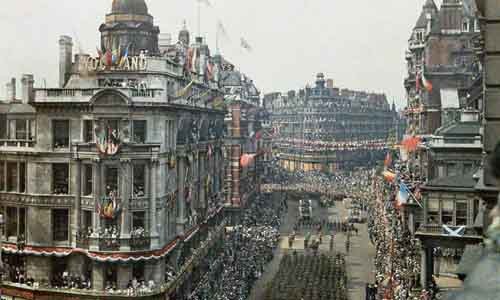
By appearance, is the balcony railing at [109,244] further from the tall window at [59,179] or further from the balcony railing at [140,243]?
the tall window at [59,179]

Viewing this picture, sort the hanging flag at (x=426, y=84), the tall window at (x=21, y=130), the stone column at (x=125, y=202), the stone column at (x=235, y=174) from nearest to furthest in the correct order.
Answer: the stone column at (x=125, y=202)
the tall window at (x=21, y=130)
the hanging flag at (x=426, y=84)
the stone column at (x=235, y=174)

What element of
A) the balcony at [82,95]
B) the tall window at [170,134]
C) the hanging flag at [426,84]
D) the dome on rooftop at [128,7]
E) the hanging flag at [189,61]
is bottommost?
the tall window at [170,134]

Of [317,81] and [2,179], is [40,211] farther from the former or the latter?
[317,81]

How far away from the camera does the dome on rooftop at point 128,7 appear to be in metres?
50.9

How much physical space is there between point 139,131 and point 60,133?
5.15 meters

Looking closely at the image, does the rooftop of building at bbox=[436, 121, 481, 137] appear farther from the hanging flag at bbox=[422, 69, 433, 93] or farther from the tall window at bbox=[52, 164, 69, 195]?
the tall window at bbox=[52, 164, 69, 195]

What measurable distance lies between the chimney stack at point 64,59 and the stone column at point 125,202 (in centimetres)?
986

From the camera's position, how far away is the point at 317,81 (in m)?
175

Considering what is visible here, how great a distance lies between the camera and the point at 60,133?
4250 centimetres

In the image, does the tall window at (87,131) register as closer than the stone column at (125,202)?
No

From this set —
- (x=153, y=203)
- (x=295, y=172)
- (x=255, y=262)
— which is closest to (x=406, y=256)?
(x=255, y=262)

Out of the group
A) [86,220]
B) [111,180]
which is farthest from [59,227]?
[111,180]

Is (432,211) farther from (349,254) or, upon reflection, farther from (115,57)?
(349,254)

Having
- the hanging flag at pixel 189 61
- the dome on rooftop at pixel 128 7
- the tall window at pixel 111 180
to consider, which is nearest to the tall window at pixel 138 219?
the tall window at pixel 111 180
